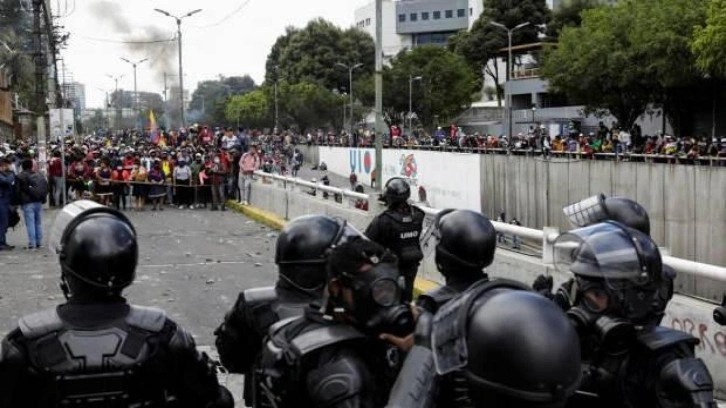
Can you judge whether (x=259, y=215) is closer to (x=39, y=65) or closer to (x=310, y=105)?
(x=39, y=65)

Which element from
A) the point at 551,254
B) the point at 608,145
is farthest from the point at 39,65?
the point at 551,254

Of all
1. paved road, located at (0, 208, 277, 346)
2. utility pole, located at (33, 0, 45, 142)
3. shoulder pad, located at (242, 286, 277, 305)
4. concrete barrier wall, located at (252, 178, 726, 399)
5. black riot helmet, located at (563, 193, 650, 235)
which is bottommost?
paved road, located at (0, 208, 277, 346)

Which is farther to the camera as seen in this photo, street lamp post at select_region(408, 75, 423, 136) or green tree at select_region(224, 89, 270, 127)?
green tree at select_region(224, 89, 270, 127)

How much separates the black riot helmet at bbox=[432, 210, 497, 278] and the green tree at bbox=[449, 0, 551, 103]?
67.1 m

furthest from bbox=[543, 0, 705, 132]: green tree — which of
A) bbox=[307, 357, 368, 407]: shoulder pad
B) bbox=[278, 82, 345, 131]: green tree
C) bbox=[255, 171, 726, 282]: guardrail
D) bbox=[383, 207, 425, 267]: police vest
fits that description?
bbox=[307, 357, 368, 407]: shoulder pad

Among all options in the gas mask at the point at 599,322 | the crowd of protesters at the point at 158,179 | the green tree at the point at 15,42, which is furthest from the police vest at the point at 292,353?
the green tree at the point at 15,42

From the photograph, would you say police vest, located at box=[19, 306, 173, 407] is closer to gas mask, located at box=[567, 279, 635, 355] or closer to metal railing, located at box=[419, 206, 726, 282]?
gas mask, located at box=[567, 279, 635, 355]

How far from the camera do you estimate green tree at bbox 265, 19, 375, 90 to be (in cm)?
8619

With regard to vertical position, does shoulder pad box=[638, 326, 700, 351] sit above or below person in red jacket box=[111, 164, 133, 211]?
above

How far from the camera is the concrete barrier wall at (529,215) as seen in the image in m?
6.17

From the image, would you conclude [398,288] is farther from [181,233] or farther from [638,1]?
[638,1]

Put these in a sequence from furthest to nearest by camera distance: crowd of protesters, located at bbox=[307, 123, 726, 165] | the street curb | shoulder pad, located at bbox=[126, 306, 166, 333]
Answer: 1. crowd of protesters, located at bbox=[307, 123, 726, 165]
2. the street curb
3. shoulder pad, located at bbox=[126, 306, 166, 333]

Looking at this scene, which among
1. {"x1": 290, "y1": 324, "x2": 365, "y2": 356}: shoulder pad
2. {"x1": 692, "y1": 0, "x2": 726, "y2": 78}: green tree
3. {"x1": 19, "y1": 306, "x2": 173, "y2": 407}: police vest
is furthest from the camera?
{"x1": 692, "y1": 0, "x2": 726, "y2": 78}: green tree

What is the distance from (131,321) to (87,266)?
28 cm
